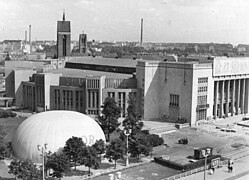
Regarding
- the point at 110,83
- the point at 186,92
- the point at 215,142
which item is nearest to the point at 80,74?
the point at 110,83

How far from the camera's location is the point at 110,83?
242ft

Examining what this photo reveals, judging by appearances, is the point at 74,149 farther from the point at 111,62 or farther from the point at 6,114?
the point at 111,62

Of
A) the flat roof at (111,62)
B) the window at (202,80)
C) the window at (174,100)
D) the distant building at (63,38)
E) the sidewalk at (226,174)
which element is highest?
the distant building at (63,38)

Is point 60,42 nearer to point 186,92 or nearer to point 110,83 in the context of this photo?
point 110,83

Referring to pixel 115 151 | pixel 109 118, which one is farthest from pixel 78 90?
pixel 115 151

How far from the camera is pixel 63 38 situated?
115 m

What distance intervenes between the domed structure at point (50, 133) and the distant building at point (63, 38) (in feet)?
228

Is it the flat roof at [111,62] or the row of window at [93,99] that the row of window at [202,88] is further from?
the row of window at [93,99]

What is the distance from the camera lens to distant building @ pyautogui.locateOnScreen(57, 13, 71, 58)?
11275 centimetres

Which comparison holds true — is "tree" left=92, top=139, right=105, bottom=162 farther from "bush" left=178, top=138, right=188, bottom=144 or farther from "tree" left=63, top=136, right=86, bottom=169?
"bush" left=178, top=138, right=188, bottom=144

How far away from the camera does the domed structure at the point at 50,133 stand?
4281 cm

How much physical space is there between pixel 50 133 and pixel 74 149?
440 centimetres

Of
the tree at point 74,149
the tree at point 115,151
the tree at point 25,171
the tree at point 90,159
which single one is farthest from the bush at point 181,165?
the tree at point 25,171

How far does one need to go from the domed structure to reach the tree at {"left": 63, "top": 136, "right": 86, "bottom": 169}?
2.48 meters
